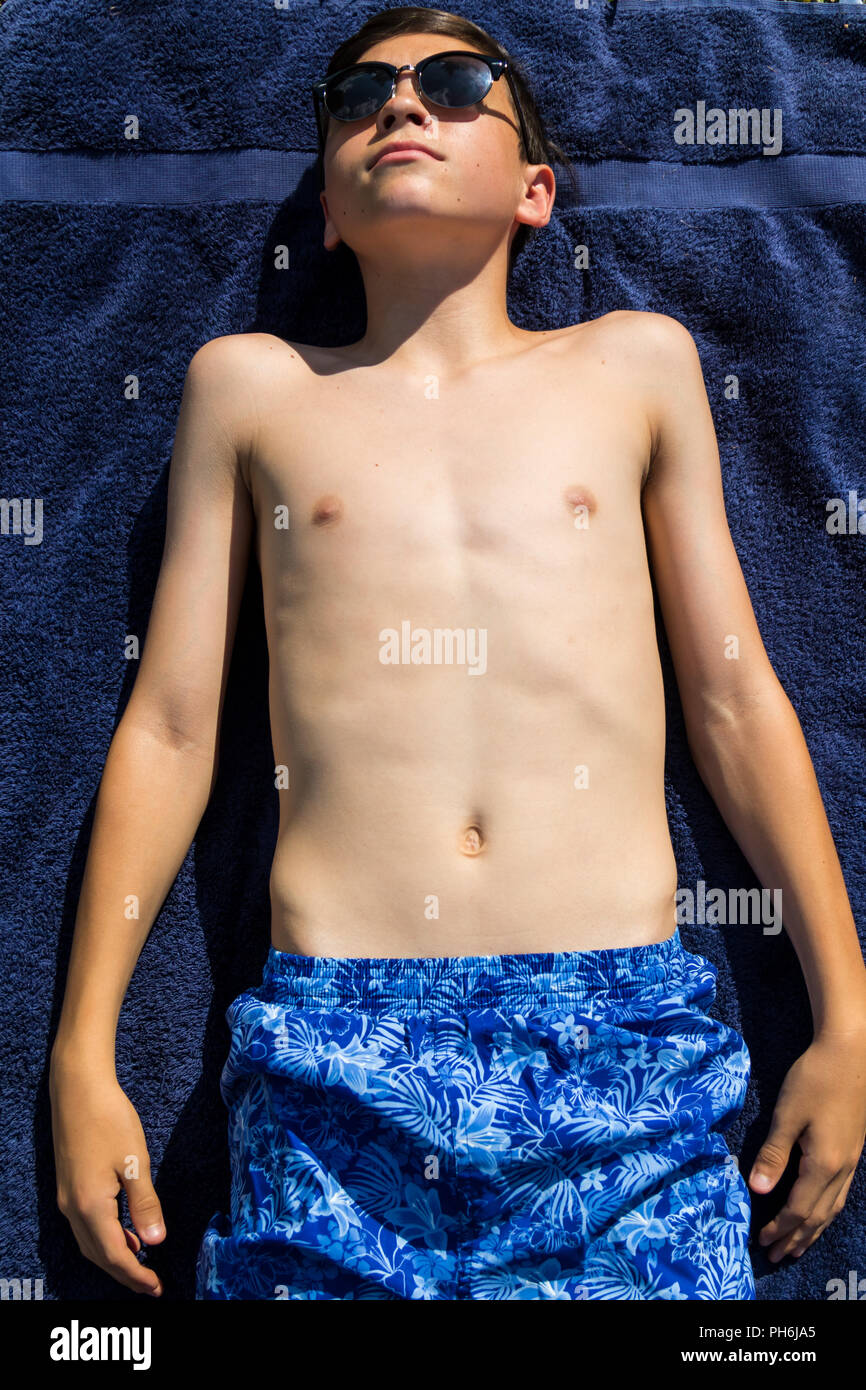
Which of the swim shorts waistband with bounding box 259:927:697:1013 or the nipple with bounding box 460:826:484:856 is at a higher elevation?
the nipple with bounding box 460:826:484:856

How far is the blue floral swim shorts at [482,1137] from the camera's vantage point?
145 centimetres

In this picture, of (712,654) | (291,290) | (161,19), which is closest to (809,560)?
(712,654)

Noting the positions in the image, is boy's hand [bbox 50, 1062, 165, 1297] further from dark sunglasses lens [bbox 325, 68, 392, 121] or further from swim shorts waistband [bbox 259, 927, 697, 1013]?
dark sunglasses lens [bbox 325, 68, 392, 121]

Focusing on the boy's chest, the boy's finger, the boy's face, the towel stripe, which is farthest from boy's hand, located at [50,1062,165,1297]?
the towel stripe

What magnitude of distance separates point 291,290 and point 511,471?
2.05ft

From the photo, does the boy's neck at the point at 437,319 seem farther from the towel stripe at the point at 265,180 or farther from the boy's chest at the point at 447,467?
the towel stripe at the point at 265,180

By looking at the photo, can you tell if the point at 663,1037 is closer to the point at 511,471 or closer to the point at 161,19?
the point at 511,471

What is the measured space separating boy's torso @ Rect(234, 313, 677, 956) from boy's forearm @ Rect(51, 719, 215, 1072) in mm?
169

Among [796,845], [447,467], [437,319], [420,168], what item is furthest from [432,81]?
[796,845]

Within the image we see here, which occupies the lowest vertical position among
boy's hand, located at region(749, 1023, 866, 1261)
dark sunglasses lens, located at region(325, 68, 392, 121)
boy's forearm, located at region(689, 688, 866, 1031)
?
boy's hand, located at region(749, 1023, 866, 1261)

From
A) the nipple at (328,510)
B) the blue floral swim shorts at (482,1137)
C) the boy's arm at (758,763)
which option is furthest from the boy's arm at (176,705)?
the boy's arm at (758,763)

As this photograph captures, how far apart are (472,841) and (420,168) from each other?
3.36ft

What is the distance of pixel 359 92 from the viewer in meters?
1.74

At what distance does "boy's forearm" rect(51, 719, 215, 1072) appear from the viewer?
67.0 inches
